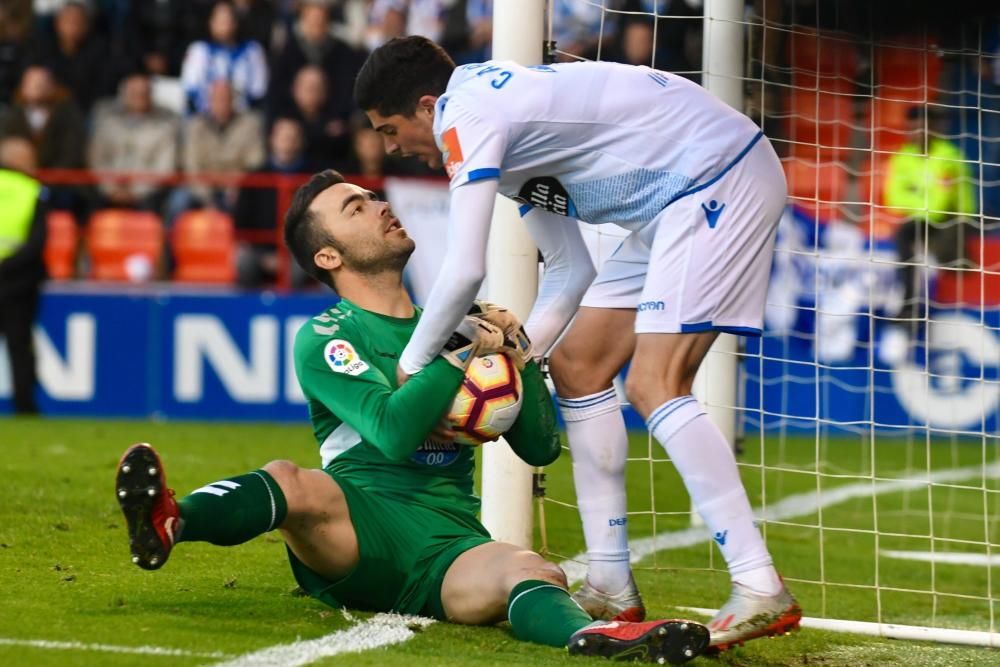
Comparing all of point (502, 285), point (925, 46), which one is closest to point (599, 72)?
point (502, 285)

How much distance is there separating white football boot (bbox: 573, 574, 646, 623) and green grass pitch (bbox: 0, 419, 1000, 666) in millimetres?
327

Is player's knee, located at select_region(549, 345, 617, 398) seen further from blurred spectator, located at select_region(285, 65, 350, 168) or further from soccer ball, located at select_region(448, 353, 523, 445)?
blurred spectator, located at select_region(285, 65, 350, 168)

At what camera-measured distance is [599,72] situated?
4.12m

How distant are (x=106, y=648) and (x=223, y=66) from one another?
10.6m

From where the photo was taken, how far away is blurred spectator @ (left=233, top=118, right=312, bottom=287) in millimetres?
11625

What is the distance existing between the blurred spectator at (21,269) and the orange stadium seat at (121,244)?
25.6 inches

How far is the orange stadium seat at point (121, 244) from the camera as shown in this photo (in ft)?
39.2

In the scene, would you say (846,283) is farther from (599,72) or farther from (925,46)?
(925,46)

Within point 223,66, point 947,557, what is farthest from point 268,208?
point 947,557

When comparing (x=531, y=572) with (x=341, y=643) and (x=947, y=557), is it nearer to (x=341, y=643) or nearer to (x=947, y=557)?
(x=341, y=643)

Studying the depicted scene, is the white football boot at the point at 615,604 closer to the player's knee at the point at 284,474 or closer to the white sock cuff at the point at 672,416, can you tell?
the white sock cuff at the point at 672,416

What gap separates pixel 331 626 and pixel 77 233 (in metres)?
9.02

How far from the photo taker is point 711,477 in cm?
389

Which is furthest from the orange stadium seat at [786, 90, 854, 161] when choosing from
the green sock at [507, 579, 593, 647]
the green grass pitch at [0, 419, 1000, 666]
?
the green sock at [507, 579, 593, 647]
